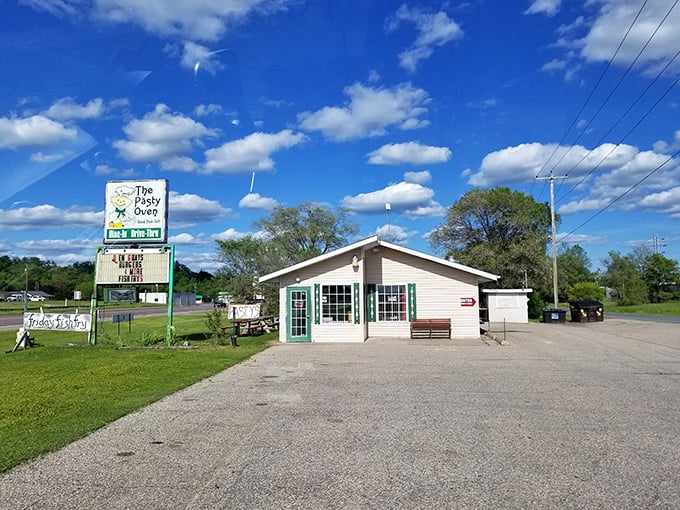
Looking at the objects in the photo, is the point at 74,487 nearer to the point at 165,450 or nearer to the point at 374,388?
the point at 165,450

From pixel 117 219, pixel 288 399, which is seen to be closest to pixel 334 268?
pixel 117 219

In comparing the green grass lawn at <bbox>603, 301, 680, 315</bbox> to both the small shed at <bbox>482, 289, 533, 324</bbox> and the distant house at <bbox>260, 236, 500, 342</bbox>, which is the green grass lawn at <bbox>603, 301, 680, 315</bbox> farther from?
the distant house at <bbox>260, 236, 500, 342</bbox>

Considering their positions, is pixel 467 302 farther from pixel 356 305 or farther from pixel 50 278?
pixel 50 278

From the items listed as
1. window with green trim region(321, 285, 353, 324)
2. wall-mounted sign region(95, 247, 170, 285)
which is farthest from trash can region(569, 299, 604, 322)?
wall-mounted sign region(95, 247, 170, 285)

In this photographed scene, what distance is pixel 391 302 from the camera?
67.2 feet

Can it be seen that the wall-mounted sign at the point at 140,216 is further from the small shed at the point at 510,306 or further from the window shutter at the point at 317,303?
the small shed at the point at 510,306

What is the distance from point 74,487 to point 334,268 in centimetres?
1512

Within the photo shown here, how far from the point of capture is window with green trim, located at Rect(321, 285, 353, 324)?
1941 cm

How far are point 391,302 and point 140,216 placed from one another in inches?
370

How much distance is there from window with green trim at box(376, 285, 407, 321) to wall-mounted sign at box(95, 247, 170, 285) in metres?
7.61

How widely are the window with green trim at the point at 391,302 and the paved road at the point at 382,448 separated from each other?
30.6 feet

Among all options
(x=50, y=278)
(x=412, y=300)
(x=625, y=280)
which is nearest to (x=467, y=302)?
(x=412, y=300)

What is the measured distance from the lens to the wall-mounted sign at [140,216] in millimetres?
19047

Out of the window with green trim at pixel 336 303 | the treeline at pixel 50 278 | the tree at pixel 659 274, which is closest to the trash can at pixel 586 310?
the window with green trim at pixel 336 303
